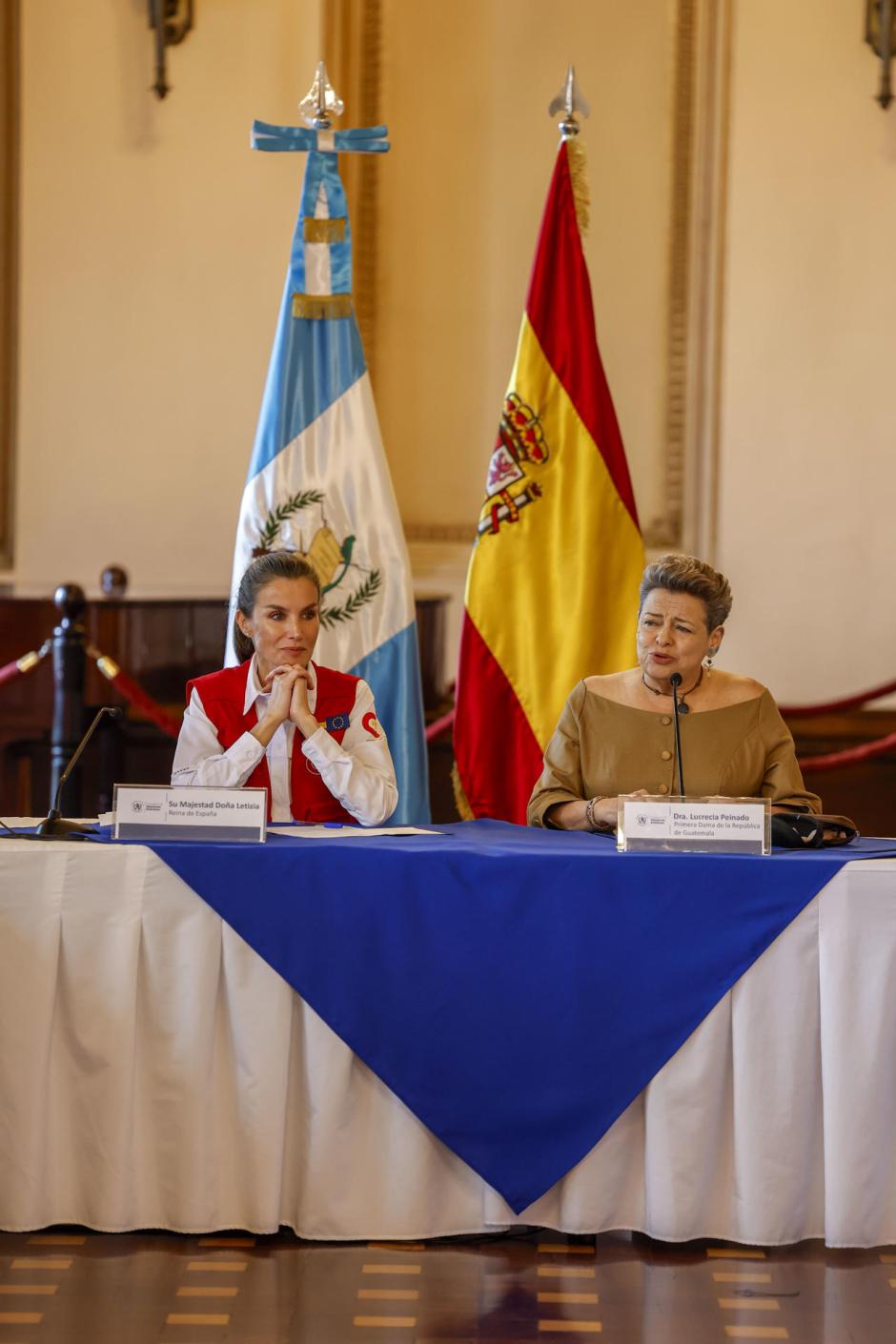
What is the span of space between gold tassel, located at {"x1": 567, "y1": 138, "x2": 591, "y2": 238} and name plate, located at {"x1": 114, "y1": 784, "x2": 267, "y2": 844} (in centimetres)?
244

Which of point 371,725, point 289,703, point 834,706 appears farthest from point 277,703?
point 834,706

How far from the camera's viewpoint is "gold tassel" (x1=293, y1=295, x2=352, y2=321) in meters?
4.53

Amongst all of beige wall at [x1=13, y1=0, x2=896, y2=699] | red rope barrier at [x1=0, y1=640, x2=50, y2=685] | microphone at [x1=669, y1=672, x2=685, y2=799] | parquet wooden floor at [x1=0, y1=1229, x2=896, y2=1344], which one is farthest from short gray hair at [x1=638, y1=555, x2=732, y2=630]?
beige wall at [x1=13, y1=0, x2=896, y2=699]

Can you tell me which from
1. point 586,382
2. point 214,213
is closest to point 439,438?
point 214,213

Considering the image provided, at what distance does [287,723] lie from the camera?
3.34 meters

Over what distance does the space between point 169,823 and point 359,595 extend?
173 centimetres

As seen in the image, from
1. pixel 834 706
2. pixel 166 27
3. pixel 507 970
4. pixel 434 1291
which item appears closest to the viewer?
pixel 434 1291

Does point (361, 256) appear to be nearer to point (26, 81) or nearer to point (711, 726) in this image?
point (26, 81)

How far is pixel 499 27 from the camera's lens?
6781 millimetres

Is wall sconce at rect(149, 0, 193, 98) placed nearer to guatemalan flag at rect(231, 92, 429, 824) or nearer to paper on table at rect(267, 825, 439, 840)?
guatemalan flag at rect(231, 92, 429, 824)

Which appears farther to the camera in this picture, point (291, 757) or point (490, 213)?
point (490, 213)

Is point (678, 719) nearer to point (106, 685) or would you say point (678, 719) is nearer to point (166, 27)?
point (106, 685)

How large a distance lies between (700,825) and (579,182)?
2.52m

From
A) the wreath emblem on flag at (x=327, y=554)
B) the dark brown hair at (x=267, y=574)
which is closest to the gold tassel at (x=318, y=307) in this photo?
the wreath emblem on flag at (x=327, y=554)
